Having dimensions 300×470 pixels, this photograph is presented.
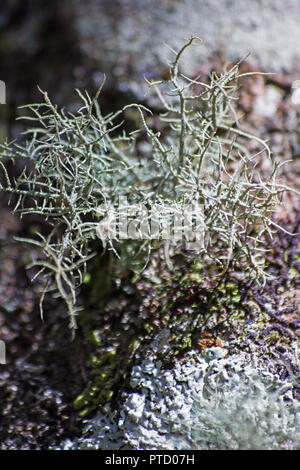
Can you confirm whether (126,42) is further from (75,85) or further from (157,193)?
(157,193)

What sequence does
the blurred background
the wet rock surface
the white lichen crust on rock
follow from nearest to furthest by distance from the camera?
the white lichen crust on rock, the wet rock surface, the blurred background

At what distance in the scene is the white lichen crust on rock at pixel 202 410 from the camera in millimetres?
1003

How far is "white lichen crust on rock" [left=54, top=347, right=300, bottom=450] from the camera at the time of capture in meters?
1.00

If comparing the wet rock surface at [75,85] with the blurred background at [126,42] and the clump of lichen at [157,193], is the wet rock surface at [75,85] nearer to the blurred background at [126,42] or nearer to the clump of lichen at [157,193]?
the blurred background at [126,42]

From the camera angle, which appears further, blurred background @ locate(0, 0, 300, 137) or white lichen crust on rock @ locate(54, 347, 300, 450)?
blurred background @ locate(0, 0, 300, 137)

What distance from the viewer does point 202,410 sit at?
1.06 m

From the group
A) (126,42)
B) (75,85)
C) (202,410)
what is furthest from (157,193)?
(126,42)

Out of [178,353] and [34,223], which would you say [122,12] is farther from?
[178,353]

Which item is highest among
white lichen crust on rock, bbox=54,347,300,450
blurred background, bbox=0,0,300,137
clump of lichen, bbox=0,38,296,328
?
blurred background, bbox=0,0,300,137

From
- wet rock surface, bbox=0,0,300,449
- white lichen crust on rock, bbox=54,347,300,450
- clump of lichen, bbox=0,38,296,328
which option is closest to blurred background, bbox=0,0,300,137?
wet rock surface, bbox=0,0,300,449

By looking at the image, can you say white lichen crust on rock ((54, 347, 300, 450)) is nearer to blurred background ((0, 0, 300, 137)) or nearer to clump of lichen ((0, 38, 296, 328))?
clump of lichen ((0, 38, 296, 328))

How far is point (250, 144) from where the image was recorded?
1.61m
